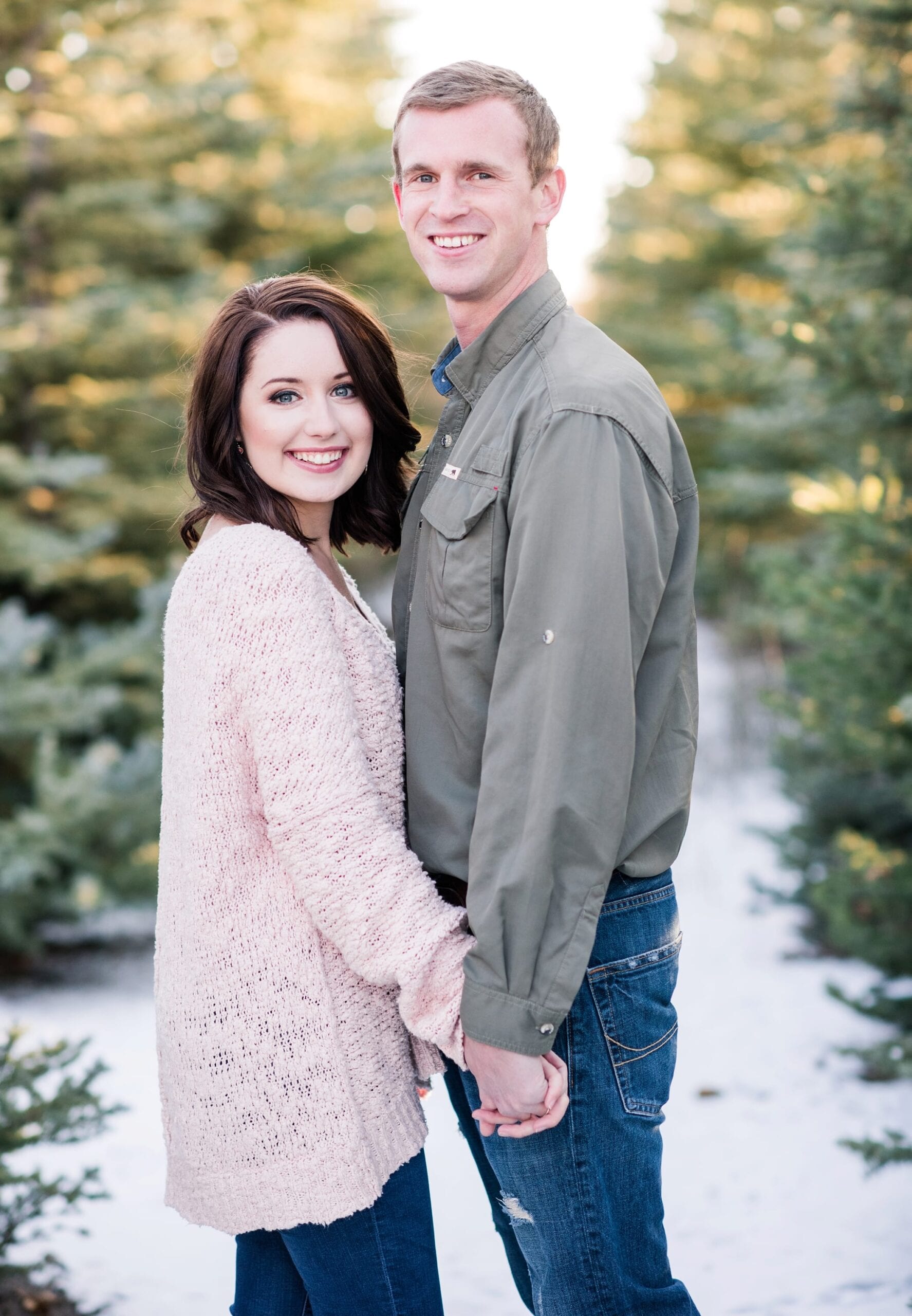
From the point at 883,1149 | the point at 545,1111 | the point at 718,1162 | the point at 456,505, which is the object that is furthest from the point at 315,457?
the point at 718,1162

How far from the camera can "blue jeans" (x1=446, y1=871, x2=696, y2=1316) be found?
181 centimetres

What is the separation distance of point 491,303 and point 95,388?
5.29 m

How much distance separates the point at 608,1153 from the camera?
5.98ft

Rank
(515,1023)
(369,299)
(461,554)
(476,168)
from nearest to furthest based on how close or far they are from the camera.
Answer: (515,1023) → (461,554) → (476,168) → (369,299)

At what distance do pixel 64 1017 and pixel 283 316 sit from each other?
4.08 metres

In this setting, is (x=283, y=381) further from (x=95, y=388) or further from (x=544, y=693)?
(x=95, y=388)

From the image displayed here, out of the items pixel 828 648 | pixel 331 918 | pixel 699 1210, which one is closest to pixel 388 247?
pixel 828 648

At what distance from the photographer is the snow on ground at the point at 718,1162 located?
10.5ft

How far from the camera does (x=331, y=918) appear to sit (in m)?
1.81

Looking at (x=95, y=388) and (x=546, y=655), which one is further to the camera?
(x=95, y=388)

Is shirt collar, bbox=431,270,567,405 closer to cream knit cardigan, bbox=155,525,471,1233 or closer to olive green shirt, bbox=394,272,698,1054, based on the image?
olive green shirt, bbox=394,272,698,1054

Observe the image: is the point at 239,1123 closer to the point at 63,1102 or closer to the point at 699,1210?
the point at 63,1102

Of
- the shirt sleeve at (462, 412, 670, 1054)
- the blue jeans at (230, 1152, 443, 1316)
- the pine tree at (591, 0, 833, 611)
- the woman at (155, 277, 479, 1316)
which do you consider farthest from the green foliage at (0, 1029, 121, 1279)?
the pine tree at (591, 0, 833, 611)

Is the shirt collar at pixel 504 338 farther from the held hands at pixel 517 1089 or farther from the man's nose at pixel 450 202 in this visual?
the held hands at pixel 517 1089
